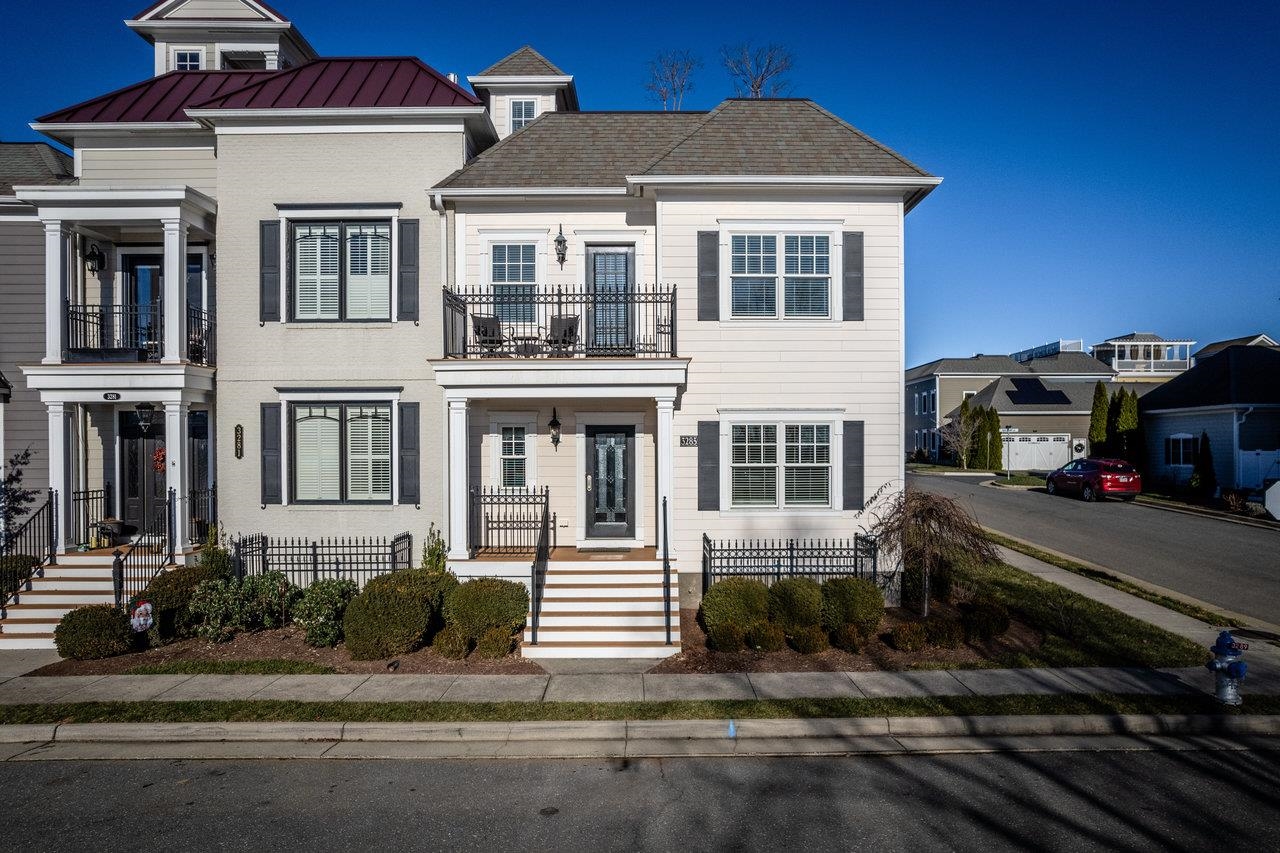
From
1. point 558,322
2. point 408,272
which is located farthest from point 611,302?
point 408,272

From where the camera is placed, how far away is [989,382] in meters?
50.3

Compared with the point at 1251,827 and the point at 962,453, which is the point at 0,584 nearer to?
the point at 1251,827

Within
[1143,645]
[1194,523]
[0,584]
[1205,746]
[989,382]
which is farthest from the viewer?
[989,382]

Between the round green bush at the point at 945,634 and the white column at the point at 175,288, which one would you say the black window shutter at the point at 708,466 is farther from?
the white column at the point at 175,288

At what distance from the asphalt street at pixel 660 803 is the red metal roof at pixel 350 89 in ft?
35.1

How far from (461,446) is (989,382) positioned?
48.6 meters

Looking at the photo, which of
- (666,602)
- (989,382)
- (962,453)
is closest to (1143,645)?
(666,602)

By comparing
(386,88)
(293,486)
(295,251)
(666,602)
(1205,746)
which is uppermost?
(386,88)

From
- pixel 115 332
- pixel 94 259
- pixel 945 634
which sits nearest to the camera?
pixel 945 634

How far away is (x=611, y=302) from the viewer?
39.3 feet

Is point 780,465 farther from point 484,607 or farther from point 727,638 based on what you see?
point 484,607

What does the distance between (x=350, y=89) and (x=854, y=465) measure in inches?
454

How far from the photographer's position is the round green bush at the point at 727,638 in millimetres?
9883

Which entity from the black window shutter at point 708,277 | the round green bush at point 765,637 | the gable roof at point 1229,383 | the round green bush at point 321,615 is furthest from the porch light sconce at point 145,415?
the gable roof at point 1229,383
